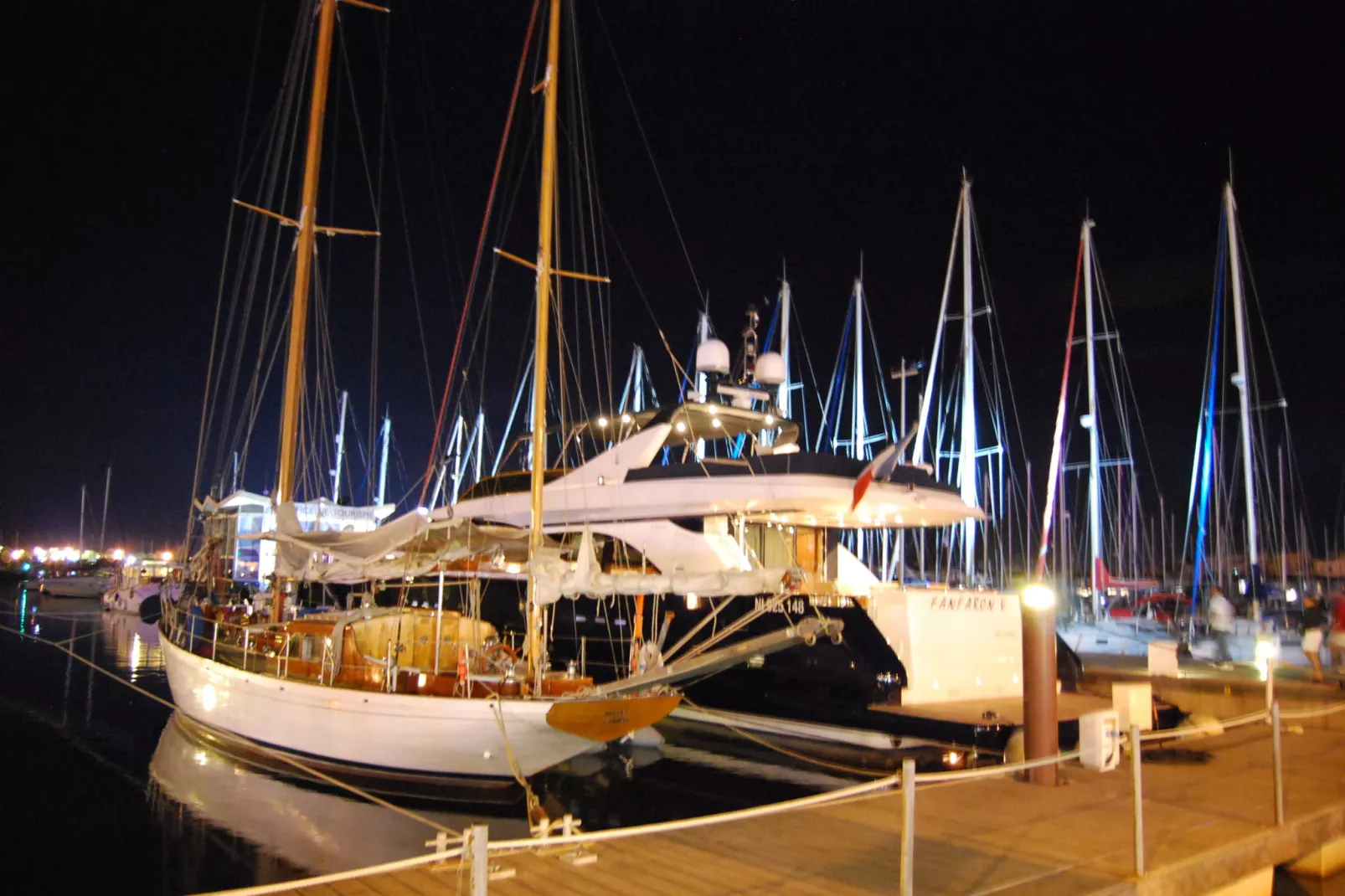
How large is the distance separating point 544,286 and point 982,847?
9.84 metres

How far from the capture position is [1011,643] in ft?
52.0

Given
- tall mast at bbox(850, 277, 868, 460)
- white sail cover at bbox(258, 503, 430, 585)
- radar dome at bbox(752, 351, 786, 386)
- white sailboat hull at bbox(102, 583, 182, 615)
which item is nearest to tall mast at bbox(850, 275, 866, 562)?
tall mast at bbox(850, 277, 868, 460)

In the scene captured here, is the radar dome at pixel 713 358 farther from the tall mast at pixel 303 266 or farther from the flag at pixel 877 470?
the tall mast at pixel 303 266

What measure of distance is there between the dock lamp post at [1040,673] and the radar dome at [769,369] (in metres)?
12.5

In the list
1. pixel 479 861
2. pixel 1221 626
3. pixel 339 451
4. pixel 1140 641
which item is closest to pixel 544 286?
pixel 479 861

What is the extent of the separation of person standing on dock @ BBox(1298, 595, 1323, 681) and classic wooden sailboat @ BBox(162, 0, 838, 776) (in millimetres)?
10493

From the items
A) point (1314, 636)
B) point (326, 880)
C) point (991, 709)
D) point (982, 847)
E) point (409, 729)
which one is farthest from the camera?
point (1314, 636)

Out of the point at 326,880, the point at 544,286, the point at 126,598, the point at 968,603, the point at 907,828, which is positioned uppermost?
the point at 544,286

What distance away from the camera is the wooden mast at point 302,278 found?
723 inches

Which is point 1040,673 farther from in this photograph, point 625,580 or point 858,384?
point 858,384

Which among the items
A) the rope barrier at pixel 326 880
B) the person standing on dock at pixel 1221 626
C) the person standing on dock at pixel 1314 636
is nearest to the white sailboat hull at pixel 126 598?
the person standing on dock at pixel 1221 626

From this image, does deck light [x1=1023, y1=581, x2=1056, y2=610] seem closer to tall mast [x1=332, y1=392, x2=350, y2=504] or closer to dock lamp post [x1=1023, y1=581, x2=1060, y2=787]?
dock lamp post [x1=1023, y1=581, x2=1060, y2=787]

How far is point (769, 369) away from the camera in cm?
2125

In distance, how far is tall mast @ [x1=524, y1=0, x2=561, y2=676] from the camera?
13.1 metres
